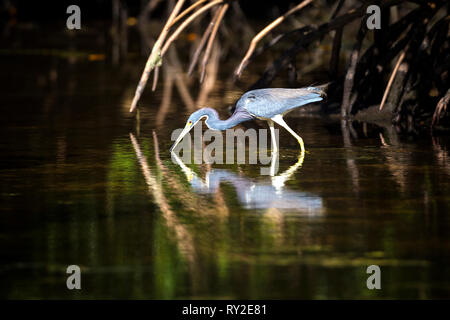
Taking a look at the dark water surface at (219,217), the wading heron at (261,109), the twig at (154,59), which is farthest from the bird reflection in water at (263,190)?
the twig at (154,59)

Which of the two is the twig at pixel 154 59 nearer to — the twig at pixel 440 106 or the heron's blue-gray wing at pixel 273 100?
the heron's blue-gray wing at pixel 273 100

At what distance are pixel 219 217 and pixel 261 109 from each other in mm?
3191

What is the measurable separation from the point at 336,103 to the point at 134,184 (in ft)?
18.0

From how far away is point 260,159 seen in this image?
10938 mm

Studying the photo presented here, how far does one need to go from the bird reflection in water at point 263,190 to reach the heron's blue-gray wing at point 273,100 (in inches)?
31.3

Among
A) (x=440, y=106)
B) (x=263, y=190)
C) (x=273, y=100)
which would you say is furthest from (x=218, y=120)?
(x=440, y=106)

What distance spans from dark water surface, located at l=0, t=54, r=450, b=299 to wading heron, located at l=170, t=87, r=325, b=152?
15.2 inches

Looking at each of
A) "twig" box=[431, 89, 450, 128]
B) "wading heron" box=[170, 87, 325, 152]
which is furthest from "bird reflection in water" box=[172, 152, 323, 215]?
"twig" box=[431, 89, 450, 128]

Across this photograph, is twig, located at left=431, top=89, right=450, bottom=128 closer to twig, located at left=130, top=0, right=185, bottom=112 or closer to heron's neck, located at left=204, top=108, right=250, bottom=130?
heron's neck, located at left=204, top=108, right=250, bottom=130

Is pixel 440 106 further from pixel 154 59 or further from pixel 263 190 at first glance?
pixel 263 190

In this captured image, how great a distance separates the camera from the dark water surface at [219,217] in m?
6.66

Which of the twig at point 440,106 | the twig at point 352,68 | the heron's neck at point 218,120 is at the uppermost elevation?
the twig at point 352,68

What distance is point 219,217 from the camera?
833 cm

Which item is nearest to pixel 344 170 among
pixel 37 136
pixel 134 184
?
pixel 134 184
